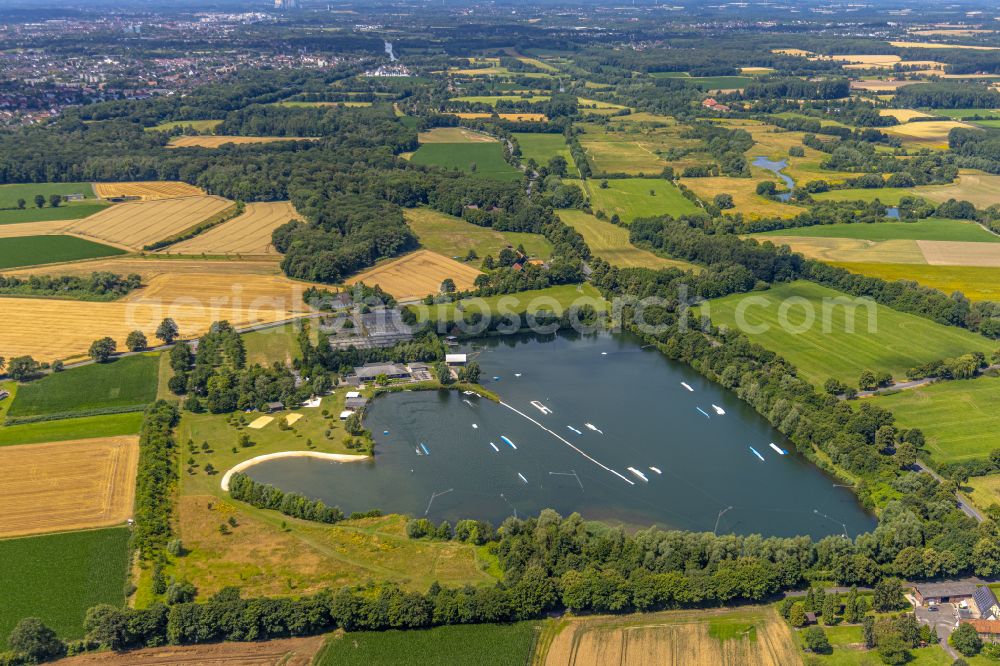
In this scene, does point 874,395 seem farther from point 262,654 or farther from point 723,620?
point 262,654

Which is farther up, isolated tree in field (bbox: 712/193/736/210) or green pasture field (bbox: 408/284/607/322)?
isolated tree in field (bbox: 712/193/736/210)

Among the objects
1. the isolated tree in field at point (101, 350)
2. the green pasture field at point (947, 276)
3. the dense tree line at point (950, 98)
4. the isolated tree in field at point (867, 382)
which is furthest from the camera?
the dense tree line at point (950, 98)

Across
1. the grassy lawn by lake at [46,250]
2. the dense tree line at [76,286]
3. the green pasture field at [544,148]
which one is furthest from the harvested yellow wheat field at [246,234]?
the green pasture field at [544,148]

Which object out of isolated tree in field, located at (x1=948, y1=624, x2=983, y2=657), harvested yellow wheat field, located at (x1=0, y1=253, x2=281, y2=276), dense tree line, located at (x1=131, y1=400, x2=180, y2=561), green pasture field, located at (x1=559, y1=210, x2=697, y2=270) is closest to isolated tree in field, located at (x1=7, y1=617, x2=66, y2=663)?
dense tree line, located at (x1=131, y1=400, x2=180, y2=561)

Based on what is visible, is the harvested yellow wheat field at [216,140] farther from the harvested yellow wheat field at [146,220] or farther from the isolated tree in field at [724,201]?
the isolated tree in field at [724,201]

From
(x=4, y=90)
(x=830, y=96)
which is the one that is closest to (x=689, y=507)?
(x=830, y=96)

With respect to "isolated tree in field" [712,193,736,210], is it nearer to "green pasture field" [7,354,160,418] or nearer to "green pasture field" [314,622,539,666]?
"green pasture field" [7,354,160,418]
